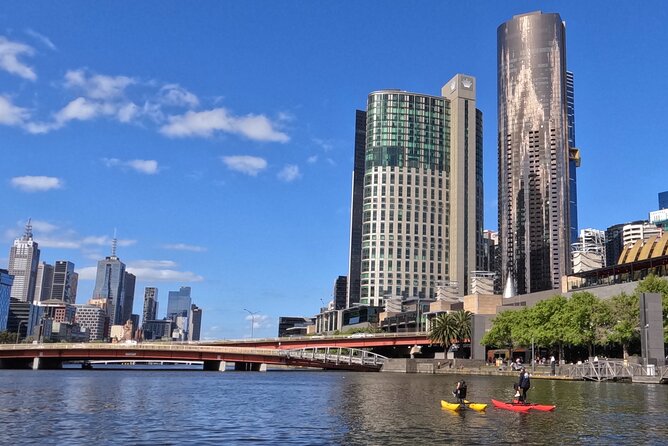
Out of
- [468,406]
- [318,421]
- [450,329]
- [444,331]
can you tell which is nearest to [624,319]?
[450,329]

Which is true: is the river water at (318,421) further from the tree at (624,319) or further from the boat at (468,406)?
the tree at (624,319)

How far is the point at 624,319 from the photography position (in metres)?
111

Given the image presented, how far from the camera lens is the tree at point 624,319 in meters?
108

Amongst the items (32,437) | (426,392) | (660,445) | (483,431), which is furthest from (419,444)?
(426,392)

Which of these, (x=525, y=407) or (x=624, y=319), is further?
(x=624, y=319)

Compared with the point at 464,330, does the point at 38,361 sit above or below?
below

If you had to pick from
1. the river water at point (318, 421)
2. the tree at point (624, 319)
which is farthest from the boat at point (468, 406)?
the tree at point (624, 319)

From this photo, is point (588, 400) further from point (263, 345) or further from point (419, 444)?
point (263, 345)

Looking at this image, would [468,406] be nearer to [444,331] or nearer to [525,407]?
[525,407]

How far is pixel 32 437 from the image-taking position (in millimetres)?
33281

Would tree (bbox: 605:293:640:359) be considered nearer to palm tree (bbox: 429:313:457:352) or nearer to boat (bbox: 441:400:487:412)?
palm tree (bbox: 429:313:457:352)

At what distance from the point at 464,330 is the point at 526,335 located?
4255 cm

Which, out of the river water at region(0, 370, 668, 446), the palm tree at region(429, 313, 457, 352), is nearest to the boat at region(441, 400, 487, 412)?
the river water at region(0, 370, 668, 446)

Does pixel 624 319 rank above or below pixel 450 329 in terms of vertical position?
above
